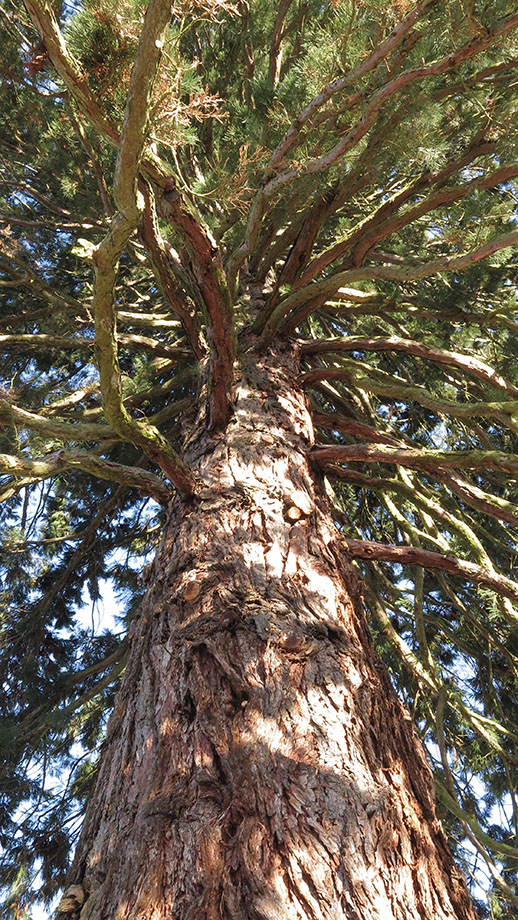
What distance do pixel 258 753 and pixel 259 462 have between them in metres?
1.36

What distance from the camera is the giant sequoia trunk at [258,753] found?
1.50m

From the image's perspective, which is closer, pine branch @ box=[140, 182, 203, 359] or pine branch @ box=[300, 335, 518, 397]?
pine branch @ box=[140, 182, 203, 359]

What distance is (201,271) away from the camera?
2.63 meters

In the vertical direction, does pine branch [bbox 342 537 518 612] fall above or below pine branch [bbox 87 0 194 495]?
below

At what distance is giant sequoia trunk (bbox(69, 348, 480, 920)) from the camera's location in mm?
1495

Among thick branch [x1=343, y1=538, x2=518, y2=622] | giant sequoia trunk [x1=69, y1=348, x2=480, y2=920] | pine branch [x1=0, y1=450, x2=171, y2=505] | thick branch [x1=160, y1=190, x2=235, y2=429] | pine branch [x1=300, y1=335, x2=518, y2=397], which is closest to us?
giant sequoia trunk [x1=69, y1=348, x2=480, y2=920]

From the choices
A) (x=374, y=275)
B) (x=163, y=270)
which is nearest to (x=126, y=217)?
(x=163, y=270)

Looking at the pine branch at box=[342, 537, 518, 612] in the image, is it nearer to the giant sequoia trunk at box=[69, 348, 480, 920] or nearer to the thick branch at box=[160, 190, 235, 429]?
the giant sequoia trunk at box=[69, 348, 480, 920]

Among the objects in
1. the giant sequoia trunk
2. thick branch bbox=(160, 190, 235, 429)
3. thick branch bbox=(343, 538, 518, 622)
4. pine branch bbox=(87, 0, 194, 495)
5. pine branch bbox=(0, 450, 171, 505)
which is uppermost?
thick branch bbox=(160, 190, 235, 429)

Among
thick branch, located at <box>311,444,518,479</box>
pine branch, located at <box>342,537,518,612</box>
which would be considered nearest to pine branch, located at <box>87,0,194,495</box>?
thick branch, located at <box>311,444,518,479</box>

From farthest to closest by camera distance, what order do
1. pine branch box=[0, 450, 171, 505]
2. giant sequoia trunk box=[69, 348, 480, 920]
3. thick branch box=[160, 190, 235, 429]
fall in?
1. thick branch box=[160, 190, 235, 429]
2. pine branch box=[0, 450, 171, 505]
3. giant sequoia trunk box=[69, 348, 480, 920]

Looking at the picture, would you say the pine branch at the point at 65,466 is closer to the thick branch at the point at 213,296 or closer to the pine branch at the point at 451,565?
the thick branch at the point at 213,296

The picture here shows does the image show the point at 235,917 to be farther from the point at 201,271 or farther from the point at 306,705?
the point at 201,271

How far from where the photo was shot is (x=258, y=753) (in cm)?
174
